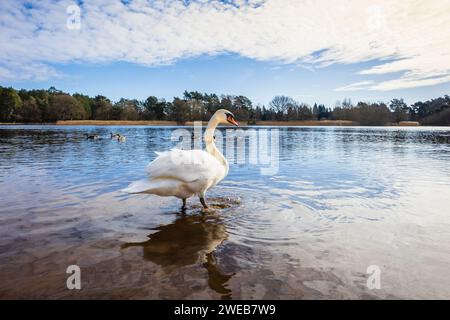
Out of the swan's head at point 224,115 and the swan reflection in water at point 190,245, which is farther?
the swan's head at point 224,115

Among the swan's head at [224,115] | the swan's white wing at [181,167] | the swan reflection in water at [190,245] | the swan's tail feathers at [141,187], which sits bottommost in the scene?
the swan reflection in water at [190,245]

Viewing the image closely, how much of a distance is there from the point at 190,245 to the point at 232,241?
666 mm

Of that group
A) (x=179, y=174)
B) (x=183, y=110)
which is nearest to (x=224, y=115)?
(x=179, y=174)

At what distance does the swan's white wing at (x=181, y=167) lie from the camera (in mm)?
5922

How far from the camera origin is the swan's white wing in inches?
233

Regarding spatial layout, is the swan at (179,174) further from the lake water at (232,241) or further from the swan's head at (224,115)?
the swan's head at (224,115)

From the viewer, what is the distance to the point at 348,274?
399 centimetres

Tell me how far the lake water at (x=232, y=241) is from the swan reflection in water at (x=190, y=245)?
0.02 meters

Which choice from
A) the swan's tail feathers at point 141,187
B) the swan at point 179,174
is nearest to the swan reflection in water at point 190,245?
the swan at point 179,174

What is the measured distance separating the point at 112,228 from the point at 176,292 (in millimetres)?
2541

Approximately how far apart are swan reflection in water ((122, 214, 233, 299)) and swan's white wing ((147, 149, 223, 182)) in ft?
2.85

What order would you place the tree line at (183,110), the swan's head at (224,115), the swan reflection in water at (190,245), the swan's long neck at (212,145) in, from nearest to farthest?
1. the swan reflection in water at (190,245)
2. the swan's long neck at (212,145)
3. the swan's head at (224,115)
4. the tree line at (183,110)

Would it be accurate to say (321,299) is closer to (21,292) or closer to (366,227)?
(366,227)

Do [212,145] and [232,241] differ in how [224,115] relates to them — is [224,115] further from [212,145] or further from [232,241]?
[232,241]
